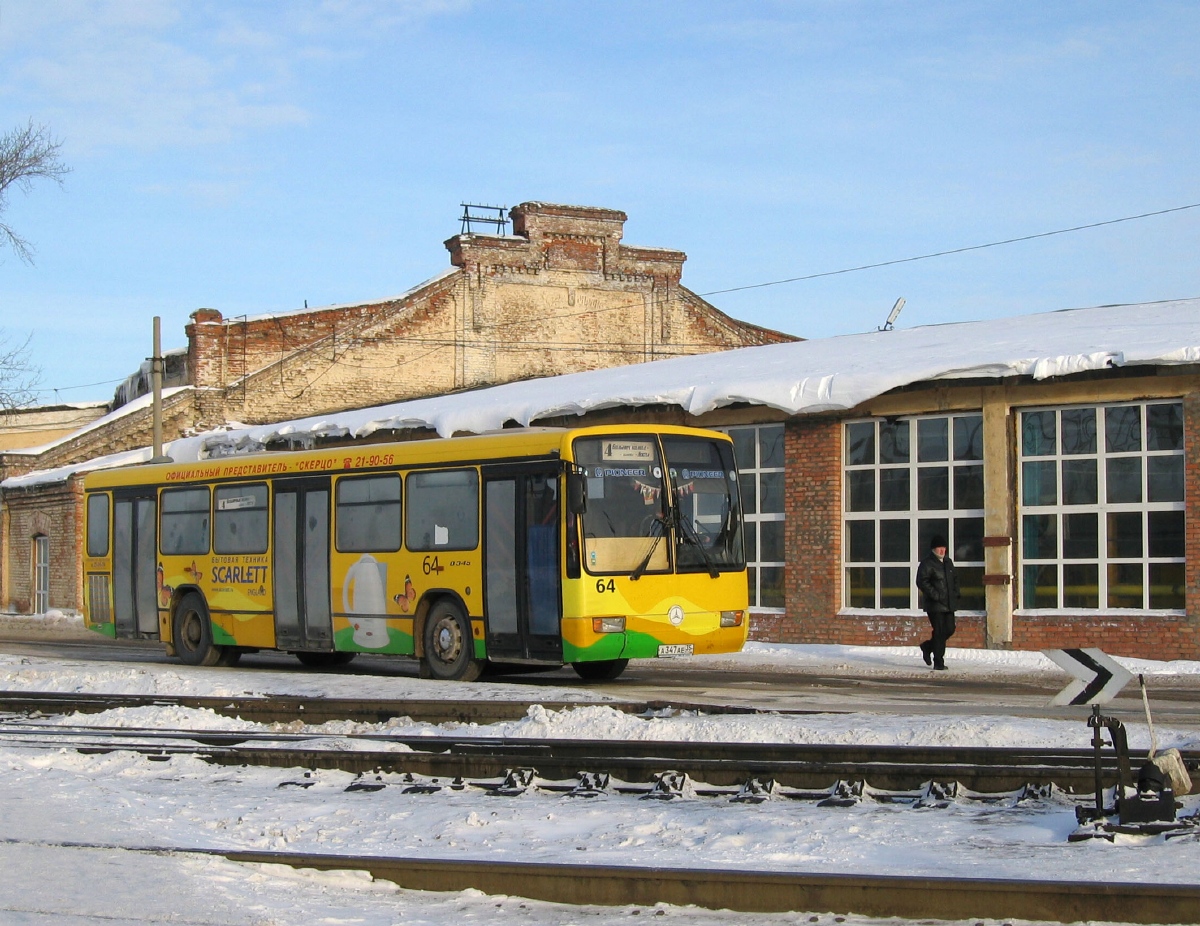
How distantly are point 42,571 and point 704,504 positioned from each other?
2976 centimetres

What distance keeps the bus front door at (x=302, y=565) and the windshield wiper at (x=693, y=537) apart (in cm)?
487

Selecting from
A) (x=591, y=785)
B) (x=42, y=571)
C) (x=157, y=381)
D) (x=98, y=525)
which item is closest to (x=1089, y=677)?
(x=591, y=785)

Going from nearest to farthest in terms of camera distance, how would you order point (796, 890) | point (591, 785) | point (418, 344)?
point (796, 890)
point (591, 785)
point (418, 344)

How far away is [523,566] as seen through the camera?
16062mm

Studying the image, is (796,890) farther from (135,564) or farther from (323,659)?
(135,564)

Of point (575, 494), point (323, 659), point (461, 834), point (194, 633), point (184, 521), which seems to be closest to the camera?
point (461, 834)

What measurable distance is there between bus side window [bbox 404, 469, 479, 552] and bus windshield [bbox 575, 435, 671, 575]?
1.62 metres

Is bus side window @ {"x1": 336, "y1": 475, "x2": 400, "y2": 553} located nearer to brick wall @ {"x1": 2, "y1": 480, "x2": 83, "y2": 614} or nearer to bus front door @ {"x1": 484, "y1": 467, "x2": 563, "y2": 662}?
bus front door @ {"x1": 484, "y1": 467, "x2": 563, "y2": 662}

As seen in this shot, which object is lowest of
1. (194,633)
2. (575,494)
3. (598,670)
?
(598,670)

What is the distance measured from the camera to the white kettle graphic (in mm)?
17906

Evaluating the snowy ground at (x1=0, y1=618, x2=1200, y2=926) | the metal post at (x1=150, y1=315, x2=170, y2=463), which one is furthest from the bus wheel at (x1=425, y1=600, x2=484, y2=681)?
the metal post at (x1=150, y1=315, x2=170, y2=463)

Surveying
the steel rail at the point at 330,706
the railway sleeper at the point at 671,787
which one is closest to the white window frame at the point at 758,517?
the steel rail at the point at 330,706

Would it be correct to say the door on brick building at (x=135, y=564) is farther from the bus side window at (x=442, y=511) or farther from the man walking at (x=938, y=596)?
the man walking at (x=938, y=596)

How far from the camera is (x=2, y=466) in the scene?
4266 cm
